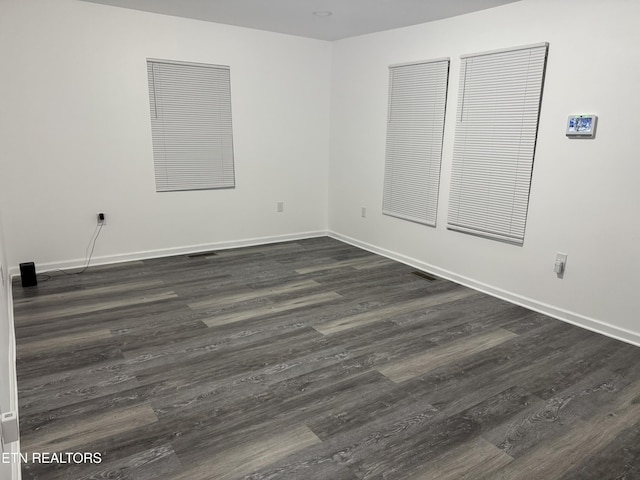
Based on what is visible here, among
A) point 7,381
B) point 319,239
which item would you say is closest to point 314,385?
point 7,381

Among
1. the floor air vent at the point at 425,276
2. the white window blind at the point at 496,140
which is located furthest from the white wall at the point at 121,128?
the white window blind at the point at 496,140

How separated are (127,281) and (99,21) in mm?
2477

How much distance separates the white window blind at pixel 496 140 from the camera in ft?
11.7

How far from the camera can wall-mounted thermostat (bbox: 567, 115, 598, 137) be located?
3.16 m

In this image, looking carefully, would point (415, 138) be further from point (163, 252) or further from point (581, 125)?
point (163, 252)

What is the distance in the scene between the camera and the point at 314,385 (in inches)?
100

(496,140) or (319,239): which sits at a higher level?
(496,140)

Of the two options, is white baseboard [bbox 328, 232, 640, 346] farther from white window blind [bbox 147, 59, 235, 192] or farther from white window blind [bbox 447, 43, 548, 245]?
white window blind [bbox 147, 59, 235, 192]

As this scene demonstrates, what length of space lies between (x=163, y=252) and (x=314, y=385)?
9.97 feet

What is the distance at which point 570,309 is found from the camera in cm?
348

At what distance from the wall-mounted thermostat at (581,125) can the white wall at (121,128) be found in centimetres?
315

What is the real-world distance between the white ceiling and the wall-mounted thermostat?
44.2 inches

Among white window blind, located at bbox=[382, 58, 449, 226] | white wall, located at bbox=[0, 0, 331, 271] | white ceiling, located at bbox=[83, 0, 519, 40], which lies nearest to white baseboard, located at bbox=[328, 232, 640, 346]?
white window blind, located at bbox=[382, 58, 449, 226]

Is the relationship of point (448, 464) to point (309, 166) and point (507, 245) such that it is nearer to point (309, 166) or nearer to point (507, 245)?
point (507, 245)
